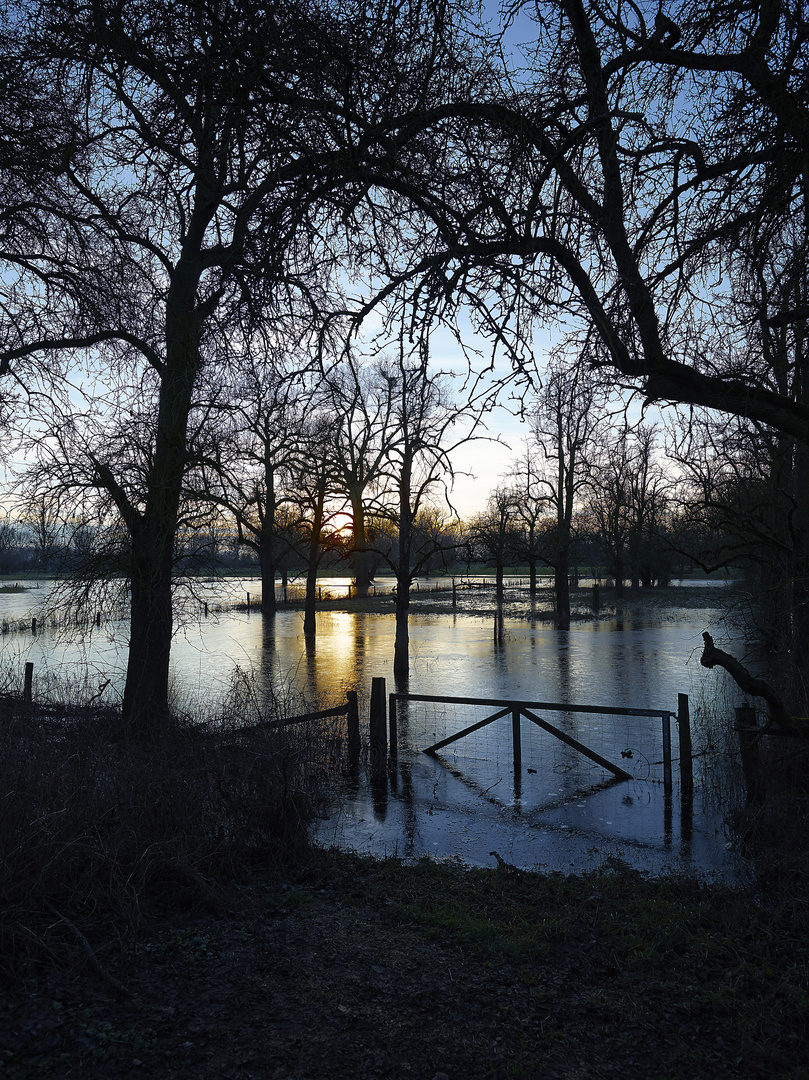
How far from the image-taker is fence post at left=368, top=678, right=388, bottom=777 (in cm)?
1162

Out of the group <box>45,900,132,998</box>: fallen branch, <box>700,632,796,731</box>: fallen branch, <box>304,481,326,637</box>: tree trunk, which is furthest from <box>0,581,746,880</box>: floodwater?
<box>45,900,132,998</box>: fallen branch

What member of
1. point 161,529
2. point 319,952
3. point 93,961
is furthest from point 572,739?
point 93,961

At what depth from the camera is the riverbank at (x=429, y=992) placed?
393cm

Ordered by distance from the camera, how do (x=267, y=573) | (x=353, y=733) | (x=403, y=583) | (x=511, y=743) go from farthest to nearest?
(x=267, y=573) → (x=403, y=583) → (x=511, y=743) → (x=353, y=733)

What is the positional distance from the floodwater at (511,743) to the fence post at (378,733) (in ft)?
0.93

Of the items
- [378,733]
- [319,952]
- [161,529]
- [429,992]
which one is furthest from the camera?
[378,733]

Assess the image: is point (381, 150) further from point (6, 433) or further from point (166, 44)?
point (6, 433)

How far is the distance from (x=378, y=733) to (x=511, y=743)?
14.3 ft

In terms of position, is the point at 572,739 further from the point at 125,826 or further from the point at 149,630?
the point at 125,826

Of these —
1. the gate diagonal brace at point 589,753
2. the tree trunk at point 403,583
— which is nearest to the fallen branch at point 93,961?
the gate diagonal brace at point 589,753

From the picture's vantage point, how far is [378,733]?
11.7 metres

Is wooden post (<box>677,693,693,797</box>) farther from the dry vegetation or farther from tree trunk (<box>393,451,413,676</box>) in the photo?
tree trunk (<box>393,451,413,676</box>)

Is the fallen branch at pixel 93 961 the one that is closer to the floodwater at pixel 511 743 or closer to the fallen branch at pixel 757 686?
the floodwater at pixel 511 743

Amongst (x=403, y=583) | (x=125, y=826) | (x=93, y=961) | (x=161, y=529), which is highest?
(x=161, y=529)
